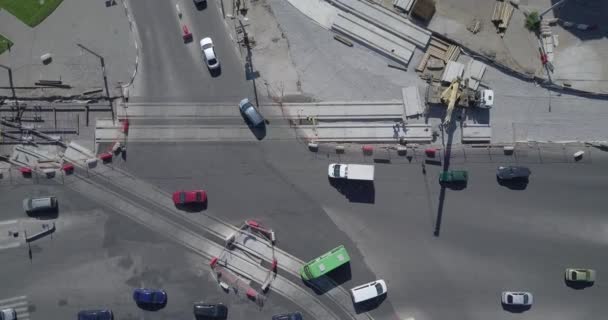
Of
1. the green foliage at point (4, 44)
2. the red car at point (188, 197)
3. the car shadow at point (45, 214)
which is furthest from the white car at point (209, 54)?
the car shadow at point (45, 214)

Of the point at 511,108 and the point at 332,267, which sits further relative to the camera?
the point at 511,108

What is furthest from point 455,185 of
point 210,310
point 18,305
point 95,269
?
point 18,305

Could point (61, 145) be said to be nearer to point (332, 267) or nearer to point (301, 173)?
point (301, 173)

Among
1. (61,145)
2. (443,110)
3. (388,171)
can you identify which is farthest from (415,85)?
(61,145)

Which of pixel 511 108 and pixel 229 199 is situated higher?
pixel 511 108

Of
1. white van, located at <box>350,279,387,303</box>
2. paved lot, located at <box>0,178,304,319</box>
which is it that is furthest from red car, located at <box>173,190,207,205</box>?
white van, located at <box>350,279,387,303</box>

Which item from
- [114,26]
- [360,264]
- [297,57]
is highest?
[114,26]
